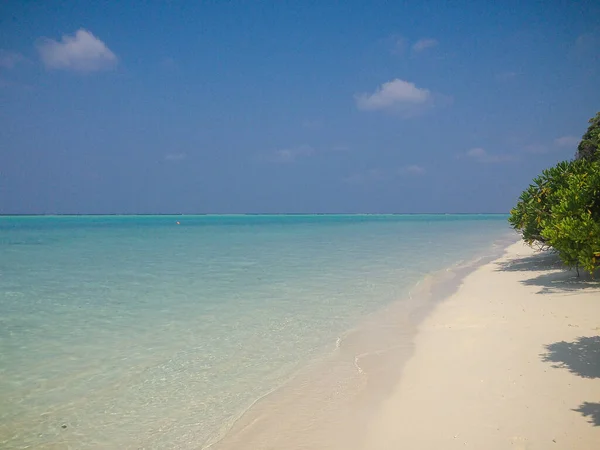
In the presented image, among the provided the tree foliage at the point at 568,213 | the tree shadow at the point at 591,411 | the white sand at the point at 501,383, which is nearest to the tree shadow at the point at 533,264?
the tree foliage at the point at 568,213

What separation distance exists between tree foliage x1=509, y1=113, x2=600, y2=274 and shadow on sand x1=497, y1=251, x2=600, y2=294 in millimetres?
558

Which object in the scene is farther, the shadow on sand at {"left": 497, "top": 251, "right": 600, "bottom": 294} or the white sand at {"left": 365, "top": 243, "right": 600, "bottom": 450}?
the shadow on sand at {"left": 497, "top": 251, "right": 600, "bottom": 294}

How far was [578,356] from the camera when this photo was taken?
5668 mm

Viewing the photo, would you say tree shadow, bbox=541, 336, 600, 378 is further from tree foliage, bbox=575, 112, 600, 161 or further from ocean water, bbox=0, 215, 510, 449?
tree foliage, bbox=575, 112, 600, 161

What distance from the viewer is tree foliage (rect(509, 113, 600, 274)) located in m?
7.48

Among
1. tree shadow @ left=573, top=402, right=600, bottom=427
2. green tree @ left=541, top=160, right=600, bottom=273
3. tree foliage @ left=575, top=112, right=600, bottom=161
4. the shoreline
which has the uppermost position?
tree foliage @ left=575, top=112, right=600, bottom=161

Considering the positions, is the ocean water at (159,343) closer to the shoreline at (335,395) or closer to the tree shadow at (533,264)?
the shoreline at (335,395)

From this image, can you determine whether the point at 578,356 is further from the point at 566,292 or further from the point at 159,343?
the point at 159,343

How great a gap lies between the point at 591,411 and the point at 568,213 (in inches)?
223

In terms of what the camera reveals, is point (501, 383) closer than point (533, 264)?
Yes

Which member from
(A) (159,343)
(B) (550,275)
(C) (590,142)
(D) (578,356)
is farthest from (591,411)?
(C) (590,142)

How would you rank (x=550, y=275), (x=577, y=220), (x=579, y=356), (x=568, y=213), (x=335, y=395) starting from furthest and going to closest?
(x=550, y=275), (x=568, y=213), (x=577, y=220), (x=579, y=356), (x=335, y=395)

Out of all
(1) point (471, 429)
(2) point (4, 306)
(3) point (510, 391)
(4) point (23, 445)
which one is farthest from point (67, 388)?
(2) point (4, 306)

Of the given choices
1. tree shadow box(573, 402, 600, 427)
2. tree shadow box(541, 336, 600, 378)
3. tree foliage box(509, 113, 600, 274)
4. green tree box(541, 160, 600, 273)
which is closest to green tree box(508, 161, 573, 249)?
tree foliage box(509, 113, 600, 274)
